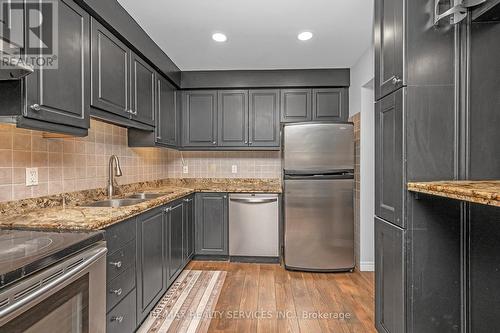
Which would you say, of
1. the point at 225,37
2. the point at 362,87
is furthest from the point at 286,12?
the point at 362,87

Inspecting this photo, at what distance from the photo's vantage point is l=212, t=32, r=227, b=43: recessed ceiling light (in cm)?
266

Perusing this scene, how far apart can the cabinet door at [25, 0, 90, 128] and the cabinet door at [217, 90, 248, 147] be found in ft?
6.99

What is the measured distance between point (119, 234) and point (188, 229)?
1.66m

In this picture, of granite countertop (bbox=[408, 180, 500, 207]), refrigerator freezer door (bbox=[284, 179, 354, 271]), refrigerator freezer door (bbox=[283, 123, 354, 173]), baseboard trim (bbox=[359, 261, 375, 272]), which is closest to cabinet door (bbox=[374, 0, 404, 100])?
granite countertop (bbox=[408, 180, 500, 207])

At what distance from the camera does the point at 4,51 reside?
3.46 feet

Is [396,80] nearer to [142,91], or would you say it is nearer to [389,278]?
[389,278]

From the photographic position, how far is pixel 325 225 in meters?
3.24

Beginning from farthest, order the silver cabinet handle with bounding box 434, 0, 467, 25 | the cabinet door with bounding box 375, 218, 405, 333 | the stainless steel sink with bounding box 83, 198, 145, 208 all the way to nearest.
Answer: the stainless steel sink with bounding box 83, 198, 145, 208, the cabinet door with bounding box 375, 218, 405, 333, the silver cabinet handle with bounding box 434, 0, 467, 25

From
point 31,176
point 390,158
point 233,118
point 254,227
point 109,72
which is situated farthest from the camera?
point 233,118

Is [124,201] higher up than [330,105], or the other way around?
[330,105]

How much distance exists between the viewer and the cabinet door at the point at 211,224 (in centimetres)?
358

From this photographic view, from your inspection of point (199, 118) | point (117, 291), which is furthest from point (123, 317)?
point (199, 118)

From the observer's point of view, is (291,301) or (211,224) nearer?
(291,301)

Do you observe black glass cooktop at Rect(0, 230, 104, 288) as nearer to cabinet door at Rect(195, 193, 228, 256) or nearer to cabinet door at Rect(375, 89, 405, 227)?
cabinet door at Rect(375, 89, 405, 227)
